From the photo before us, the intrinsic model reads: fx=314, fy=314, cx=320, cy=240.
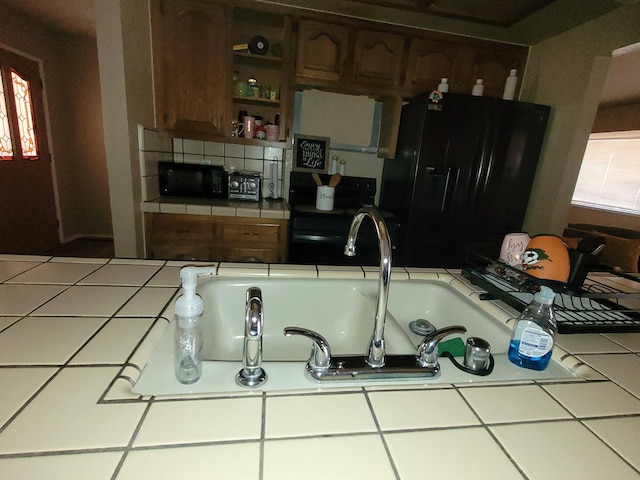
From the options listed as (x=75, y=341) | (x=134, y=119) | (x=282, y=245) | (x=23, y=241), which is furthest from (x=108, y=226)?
(x=75, y=341)

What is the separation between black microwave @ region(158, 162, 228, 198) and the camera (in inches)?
88.6

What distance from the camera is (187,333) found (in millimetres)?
495

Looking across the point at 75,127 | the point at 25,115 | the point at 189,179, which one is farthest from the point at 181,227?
the point at 75,127

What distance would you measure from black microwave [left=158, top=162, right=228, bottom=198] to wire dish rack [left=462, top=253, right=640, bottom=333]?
6.08 ft

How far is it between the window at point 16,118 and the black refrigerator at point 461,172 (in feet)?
11.7

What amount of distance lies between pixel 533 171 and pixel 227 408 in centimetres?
260

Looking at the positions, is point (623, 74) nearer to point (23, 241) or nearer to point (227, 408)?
point (227, 408)

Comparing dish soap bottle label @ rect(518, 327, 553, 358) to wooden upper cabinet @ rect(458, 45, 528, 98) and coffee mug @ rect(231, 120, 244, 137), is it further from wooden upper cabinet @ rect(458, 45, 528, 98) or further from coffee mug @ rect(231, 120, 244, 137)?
wooden upper cabinet @ rect(458, 45, 528, 98)

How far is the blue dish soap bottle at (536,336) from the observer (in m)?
0.57

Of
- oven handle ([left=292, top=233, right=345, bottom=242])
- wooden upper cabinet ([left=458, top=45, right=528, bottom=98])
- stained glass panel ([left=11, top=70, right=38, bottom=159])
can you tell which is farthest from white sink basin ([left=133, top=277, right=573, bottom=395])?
stained glass panel ([left=11, top=70, right=38, bottom=159])

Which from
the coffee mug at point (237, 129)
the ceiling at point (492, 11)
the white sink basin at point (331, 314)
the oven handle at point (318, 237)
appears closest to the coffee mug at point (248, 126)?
the coffee mug at point (237, 129)

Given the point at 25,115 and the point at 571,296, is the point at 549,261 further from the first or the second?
the point at 25,115

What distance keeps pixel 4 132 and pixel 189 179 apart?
2.15 meters

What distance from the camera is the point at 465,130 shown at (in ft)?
6.89
